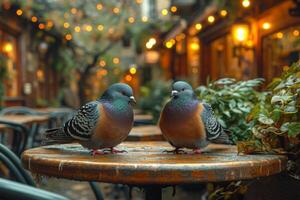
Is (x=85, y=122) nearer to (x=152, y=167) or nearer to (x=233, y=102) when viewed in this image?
(x=152, y=167)

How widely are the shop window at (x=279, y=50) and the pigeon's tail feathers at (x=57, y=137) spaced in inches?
218

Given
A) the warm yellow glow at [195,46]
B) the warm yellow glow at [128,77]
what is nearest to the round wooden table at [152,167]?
the warm yellow glow at [195,46]

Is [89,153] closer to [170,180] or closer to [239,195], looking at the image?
[170,180]

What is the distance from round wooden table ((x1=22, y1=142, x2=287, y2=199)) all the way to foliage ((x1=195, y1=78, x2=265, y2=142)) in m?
1.33

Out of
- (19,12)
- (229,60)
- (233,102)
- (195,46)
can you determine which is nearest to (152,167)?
(233,102)

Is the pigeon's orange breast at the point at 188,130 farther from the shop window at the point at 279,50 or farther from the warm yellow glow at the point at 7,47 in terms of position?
the warm yellow glow at the point at 7,47

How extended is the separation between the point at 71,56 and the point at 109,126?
57.2ft

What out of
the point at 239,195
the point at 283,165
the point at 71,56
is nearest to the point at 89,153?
the point at 283,165

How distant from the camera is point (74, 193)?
22.0 feet

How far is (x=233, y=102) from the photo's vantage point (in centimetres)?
364

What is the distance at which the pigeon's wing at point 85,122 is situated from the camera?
222 centimetres

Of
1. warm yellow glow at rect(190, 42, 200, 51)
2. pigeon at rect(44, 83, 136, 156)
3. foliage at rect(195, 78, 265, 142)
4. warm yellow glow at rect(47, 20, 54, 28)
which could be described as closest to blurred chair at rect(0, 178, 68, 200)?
pigeon at rect(44, 83, 136, 156)

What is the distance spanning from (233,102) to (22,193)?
2.61 meters

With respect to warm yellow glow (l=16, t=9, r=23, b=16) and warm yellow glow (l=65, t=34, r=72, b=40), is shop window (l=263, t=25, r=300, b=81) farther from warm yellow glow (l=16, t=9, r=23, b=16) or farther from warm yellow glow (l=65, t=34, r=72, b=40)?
warm yellow glow (l=65, t=34, r=72, b=40)
